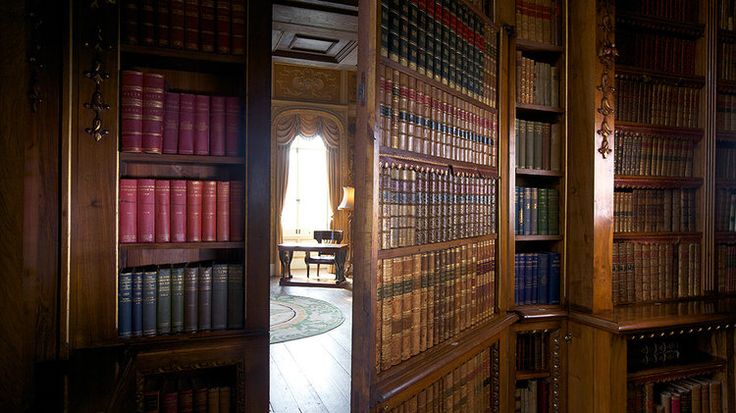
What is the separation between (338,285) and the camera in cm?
793

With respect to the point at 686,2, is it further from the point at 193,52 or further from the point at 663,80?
the point at 193,52

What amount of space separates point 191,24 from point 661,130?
2549 mm

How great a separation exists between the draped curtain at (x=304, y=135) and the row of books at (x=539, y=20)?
269 inches

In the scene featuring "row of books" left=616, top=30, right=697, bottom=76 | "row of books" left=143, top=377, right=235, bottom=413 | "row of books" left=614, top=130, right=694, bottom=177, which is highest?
"row of books" left=616, top=30, right=697, bottom=76

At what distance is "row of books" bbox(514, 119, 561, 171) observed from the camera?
2648 mm

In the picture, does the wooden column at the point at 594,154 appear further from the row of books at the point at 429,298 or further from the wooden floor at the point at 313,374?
the wooden floor at the point at 313,374

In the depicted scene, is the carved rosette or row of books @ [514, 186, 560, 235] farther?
row of books @ [514, 186, 560, 235]

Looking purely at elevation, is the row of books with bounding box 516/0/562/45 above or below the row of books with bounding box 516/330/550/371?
above

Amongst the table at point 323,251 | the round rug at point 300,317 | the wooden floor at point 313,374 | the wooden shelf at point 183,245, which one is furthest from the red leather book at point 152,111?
the table at point 323,251

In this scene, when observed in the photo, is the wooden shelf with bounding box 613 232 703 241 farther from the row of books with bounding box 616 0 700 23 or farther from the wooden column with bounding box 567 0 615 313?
the row of books with bounding box 616 0 700 23

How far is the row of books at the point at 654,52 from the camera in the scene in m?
2.80

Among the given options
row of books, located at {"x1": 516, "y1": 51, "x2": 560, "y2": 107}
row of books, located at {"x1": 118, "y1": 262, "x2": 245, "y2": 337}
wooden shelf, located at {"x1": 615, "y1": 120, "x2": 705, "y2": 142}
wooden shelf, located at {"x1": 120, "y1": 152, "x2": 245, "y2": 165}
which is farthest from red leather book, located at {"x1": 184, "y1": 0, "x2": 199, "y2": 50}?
wooden shelf, located at {"x1": 615, "y1": 120, "x2": 705, "y2": 142}

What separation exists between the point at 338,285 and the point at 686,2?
242 inches

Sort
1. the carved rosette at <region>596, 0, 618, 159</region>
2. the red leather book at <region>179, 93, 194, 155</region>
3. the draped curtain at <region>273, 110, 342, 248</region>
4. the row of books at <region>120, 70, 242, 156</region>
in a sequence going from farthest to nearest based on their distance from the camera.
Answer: the draped curtain at <region>273, 110, 342, 248</region> < the carved rosette at <region>596, 0, 618, 159</region> < the red leather book at <region>179, 93, 194, 155</region> < the row of books at <region>120, 70, 242, 156</region>
